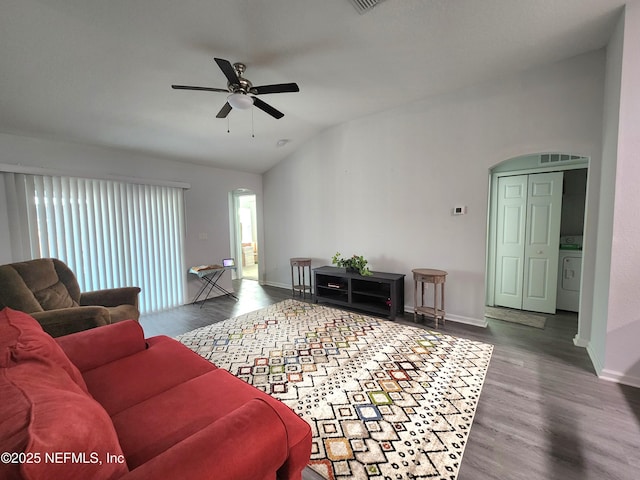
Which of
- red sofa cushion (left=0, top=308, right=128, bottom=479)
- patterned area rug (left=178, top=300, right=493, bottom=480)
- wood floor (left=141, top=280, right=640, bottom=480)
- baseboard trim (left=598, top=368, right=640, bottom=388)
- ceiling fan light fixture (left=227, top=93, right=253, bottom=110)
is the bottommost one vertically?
wood floor (left=141, top=280, right=640, bottom=480)

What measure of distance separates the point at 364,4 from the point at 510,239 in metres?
3.65

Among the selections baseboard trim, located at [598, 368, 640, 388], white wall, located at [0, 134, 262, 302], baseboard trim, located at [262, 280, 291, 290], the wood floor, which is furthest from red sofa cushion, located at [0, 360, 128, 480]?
baseboard trim, located at [262, 280, 291, 290]

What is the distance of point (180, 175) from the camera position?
4.46 m

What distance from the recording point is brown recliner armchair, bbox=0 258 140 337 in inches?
80.0

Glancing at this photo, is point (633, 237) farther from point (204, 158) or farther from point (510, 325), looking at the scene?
point (204, 158)

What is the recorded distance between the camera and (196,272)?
14.1ft

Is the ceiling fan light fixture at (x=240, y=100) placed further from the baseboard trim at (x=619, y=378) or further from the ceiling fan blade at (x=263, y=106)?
the baseboard trim at (x=619, y=378)

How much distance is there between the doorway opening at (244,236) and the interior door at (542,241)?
207 inches

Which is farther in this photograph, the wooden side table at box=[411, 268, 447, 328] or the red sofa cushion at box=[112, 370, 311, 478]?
the wooden side table at box=[411, 268, 447, 328]

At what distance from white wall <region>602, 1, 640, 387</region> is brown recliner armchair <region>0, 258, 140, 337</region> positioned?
4.18 metres

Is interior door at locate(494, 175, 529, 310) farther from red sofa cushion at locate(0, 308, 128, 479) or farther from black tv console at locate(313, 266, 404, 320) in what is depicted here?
red sofa cushion at locate(0, 308, 128, 479)

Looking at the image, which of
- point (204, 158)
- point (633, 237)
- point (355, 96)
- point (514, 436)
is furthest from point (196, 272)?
point (633, 237)

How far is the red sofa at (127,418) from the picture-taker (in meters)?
0.63

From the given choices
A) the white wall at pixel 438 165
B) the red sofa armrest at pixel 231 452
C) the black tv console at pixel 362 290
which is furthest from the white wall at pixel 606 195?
the red sofa armrest at pixel 231 452
